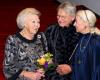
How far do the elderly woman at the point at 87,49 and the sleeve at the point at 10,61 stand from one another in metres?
0.77

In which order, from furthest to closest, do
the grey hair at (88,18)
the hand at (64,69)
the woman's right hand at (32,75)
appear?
1. the hand at (64,69)
2. the woman's right hand at (32,75)
3. the grey hair at (88,18)

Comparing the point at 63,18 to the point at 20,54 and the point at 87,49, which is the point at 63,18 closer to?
the point at 87,49

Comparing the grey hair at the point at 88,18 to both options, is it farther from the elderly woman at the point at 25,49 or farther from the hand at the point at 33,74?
the hand at the point at 33,74

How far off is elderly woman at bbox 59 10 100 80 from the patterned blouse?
0.49 m

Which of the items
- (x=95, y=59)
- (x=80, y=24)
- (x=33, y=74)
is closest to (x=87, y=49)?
(x=95, y=59)

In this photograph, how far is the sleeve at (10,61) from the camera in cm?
433

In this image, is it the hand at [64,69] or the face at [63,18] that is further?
the hand at [64,69]

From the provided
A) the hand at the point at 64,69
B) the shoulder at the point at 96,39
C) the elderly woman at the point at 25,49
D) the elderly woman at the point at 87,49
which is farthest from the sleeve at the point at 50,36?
the shoulder at the point at 96,39

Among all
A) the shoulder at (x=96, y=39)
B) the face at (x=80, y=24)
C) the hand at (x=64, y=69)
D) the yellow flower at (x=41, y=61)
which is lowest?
the hand at (x=64, y=69)

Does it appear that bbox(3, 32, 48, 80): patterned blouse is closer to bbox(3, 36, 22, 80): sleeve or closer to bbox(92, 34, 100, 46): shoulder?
bbox(3, 36, 22, 80): sleeve

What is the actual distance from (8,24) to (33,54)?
560 centimetres

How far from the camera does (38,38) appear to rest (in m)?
4.55

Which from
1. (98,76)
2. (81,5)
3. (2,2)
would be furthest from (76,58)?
(2,2)

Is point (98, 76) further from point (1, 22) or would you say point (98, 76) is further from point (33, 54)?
point (1, 22)
